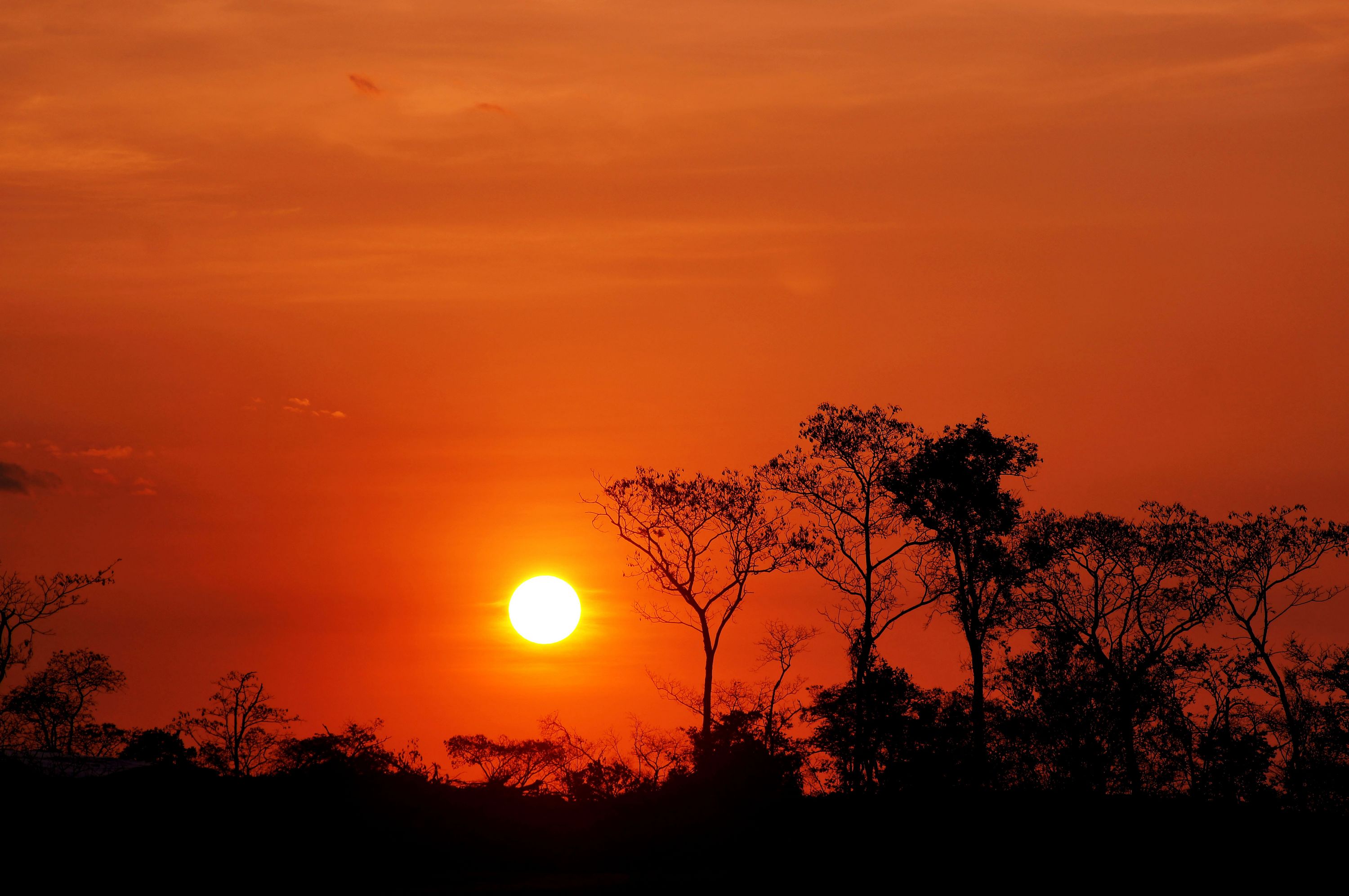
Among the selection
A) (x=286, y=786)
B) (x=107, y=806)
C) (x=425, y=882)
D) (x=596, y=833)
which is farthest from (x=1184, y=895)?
(x=107, y=806)

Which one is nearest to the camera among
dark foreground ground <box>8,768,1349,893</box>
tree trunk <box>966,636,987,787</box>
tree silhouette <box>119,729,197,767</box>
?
dark foreground ground <box>8,768,1349,893</box>

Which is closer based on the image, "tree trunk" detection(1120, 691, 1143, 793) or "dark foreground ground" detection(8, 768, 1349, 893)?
"dark foreground ground" detection(8, 768, 1349, 893)

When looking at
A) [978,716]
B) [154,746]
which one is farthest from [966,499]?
[154,746]

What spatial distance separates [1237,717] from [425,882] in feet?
125

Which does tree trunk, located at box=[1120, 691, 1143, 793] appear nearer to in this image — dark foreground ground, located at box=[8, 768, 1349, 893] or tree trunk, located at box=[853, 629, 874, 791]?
tree trunk, located at box=[853, 629, 874, 791]

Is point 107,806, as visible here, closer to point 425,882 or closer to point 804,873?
point 425,882

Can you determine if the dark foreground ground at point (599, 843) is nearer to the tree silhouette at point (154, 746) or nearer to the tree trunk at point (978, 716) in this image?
the tree trunk at point (978, 716)

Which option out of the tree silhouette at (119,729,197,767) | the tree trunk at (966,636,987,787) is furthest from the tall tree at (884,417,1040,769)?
the tree silhouette at (119,729,197,767)

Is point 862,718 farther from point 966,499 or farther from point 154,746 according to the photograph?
point 154,746

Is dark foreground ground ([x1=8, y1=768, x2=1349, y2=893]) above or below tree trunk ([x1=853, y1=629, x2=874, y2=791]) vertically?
below

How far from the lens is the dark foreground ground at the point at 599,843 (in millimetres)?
27453

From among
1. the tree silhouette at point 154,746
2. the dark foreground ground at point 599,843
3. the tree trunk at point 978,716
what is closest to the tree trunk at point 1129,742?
the tree trunk at point 978,716

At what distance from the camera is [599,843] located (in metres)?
32.7

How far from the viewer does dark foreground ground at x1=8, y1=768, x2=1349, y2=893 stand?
27453 mm
